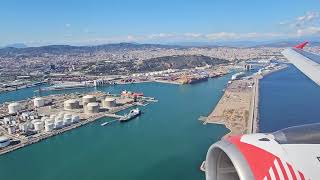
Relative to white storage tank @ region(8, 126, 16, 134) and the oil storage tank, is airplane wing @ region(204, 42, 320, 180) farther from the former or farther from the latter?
the oil storage tank

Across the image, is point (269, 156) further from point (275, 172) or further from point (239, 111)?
point (239, 111)

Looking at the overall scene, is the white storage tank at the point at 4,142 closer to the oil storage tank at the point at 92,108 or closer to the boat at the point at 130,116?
the boat at the point at 130,116

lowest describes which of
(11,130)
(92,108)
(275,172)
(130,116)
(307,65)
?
(11,130)

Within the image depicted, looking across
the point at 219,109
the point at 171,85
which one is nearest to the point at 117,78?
the point at 171,85

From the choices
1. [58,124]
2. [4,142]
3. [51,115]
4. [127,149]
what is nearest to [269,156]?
[127,149]

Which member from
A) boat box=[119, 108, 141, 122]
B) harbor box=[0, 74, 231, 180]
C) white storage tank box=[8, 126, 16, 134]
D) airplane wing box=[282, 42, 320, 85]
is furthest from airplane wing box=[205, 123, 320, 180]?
boat box=[119, 108, 141, 122]

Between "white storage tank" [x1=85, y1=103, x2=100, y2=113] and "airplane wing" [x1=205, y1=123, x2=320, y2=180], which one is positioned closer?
"airplane wing" [x1=205, y1=123, x2=320, y2=180]
